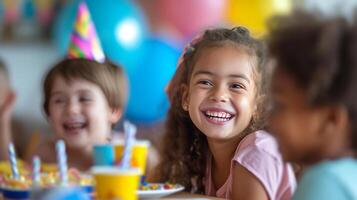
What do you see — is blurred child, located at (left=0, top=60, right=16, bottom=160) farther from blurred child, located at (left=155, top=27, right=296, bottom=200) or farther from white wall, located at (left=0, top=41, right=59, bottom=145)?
blurred child, located at (left=155, top=27, right=296, bottom=200)

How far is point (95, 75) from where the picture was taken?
6.91ft

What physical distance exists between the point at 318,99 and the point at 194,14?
9.14 feet

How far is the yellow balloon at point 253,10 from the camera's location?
3.56m

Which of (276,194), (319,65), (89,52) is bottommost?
(276,194)

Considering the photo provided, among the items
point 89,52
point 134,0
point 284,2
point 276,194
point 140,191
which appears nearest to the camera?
point 140,191

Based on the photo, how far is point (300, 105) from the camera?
101cm

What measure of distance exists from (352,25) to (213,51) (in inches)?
25.9

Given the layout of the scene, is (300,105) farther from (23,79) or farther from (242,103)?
(23,79)

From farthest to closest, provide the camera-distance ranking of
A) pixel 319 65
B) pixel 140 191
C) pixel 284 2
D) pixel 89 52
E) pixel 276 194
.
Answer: pixel 284 2, pixel 89 52, pixel 276 194, pixel 140 191, pixel 319 65

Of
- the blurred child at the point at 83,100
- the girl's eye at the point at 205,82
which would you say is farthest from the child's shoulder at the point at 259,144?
the blurred child at the point at 83,100

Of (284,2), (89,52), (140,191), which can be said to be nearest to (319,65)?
(140,191)

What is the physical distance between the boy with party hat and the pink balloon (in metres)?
1.50

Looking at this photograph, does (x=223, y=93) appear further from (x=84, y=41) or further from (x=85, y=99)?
(x=84, y=41)

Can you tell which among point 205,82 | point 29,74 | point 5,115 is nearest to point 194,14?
point 5,115
